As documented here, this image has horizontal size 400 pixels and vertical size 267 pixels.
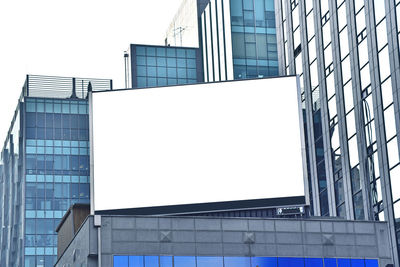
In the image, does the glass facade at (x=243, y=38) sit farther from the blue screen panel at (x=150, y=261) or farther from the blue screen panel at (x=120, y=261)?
the blue screen panel at (x=120, y=261)

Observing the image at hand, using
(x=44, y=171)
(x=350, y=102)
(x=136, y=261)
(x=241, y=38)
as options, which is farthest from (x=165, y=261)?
(x=44, y=171)

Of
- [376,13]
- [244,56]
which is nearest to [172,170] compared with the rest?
[376,13]

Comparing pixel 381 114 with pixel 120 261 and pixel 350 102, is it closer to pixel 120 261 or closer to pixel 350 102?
pixel 350 102

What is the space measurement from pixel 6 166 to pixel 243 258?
338 ft

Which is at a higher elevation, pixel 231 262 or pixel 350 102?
pixel 350 102

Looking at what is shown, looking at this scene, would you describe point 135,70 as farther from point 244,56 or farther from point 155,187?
point 155,187

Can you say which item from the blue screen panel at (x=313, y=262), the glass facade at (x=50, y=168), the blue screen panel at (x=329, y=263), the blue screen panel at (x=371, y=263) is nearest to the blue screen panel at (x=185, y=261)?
the blue screen panel at (x=313, y=262)

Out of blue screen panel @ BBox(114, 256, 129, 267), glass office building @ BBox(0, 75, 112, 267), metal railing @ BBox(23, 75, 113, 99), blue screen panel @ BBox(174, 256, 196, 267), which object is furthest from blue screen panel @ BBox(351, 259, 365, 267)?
metal railing @ BBox(23, 75, 113, 99)

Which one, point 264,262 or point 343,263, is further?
point 343,263

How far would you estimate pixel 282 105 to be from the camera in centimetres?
6931

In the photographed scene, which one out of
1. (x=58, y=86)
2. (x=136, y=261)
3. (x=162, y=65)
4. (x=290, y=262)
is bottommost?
(x=290, y=262)

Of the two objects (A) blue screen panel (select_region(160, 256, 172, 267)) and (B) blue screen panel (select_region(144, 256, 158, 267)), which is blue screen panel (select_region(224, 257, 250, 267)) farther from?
(B) blue screen panel (select_region(144, 256, 158, 267))

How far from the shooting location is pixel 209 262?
2302 inches

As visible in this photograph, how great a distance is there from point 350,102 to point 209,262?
18.0m
